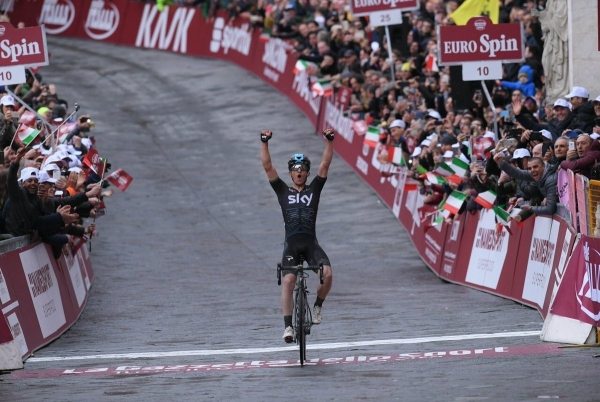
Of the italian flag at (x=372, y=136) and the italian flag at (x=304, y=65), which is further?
the italian flag at (x=304, y=65)

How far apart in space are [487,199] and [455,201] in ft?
6.82

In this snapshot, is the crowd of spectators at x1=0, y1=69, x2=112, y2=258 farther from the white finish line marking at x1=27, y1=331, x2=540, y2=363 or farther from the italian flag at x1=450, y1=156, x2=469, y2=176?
the italian flag at x1=450, y1=156, x2=469, y2=176

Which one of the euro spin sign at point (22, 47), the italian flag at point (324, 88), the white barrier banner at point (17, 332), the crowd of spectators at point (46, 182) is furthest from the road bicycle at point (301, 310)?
the italian flag at point (324, 88)

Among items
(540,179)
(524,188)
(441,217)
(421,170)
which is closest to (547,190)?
(540,179)

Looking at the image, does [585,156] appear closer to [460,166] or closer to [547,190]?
[547,190]

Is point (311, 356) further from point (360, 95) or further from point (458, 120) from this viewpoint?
point (360, 95)

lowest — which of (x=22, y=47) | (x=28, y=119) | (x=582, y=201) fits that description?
(x=28, y=119)

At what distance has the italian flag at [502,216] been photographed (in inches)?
867

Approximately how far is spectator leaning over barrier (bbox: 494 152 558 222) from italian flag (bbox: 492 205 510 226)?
1.30m

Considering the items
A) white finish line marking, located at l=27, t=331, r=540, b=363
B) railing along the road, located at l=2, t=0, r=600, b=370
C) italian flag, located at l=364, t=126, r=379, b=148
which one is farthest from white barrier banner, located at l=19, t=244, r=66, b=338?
italian flag, located at l=364, t=126, r=379, b=148

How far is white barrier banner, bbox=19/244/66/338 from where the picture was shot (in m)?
18.6

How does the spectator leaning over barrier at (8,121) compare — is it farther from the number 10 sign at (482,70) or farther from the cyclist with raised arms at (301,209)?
the cyclist with raised arms at (301,209)

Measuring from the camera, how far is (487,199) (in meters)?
22.8

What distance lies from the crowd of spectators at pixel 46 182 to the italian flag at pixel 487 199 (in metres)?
5.53
